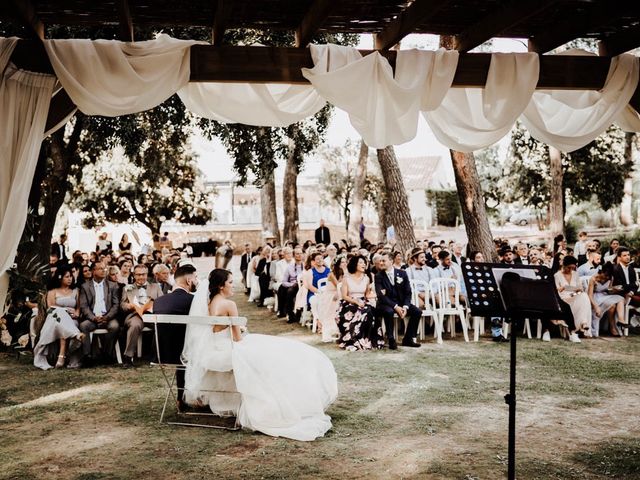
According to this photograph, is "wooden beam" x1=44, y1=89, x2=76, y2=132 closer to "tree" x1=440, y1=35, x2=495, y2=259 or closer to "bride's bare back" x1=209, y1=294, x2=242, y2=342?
"bride's bare back" x1=209, y1=294, x2=242, y2=342

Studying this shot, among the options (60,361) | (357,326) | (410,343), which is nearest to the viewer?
(60,361)

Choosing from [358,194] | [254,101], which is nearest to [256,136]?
[254,101]

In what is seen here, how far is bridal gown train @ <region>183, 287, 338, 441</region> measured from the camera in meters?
5.20

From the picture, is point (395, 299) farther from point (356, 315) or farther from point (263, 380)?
point (263, 380)

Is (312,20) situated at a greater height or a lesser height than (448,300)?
greater

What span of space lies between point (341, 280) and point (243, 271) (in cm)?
813

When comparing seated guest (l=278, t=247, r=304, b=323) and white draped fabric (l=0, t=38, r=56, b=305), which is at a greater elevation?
white draped fabric (l=0, t=38, r=56, b=305)

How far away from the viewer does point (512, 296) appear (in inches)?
163

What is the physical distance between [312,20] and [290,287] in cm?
727

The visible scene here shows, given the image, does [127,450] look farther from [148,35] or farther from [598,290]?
[598,290]

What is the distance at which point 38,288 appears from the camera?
5.59m

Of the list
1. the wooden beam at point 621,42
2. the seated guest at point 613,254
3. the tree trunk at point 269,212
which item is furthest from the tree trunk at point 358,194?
the wooden beam at point 621,42

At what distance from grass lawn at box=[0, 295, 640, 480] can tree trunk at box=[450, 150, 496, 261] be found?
15.4 ft

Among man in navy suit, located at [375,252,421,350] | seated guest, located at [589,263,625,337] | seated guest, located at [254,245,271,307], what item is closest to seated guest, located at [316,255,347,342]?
man in navy suit, located at [375,252,421,350]
